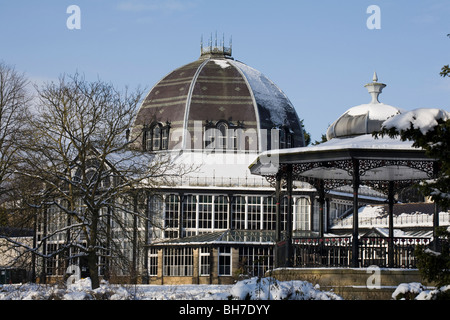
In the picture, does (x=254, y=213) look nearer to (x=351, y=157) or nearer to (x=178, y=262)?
(x=178, y=262)

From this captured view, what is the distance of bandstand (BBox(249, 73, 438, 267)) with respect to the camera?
2344 cm

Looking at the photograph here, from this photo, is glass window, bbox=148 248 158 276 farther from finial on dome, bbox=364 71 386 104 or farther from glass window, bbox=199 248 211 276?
finial on dome, bbox=364 71 386 104

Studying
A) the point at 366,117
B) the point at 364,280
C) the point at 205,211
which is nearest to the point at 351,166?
the point at 366,117

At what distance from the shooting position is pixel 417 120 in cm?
1755

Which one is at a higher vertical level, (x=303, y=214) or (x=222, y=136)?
(x=222, y=136)

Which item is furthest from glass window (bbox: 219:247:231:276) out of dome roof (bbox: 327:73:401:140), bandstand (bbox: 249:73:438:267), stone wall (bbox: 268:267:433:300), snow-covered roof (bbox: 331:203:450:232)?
stone wall (bbox: 268:267:433:300)

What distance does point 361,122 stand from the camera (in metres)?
26.4

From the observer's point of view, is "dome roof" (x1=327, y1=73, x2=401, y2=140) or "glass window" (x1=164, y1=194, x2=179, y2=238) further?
"glass window" (x1=164, y1=194, x2=179, y2=238)

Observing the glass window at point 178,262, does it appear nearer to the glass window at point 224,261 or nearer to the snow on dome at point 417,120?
the glass window at point 224,261

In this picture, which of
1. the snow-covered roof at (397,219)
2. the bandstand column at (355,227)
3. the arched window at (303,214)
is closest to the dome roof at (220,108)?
the arched window at (303,214)

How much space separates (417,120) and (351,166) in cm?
653

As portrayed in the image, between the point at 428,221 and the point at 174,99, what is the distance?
19316 mm

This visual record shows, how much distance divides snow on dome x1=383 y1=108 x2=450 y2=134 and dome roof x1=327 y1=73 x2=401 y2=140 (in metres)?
6.95
